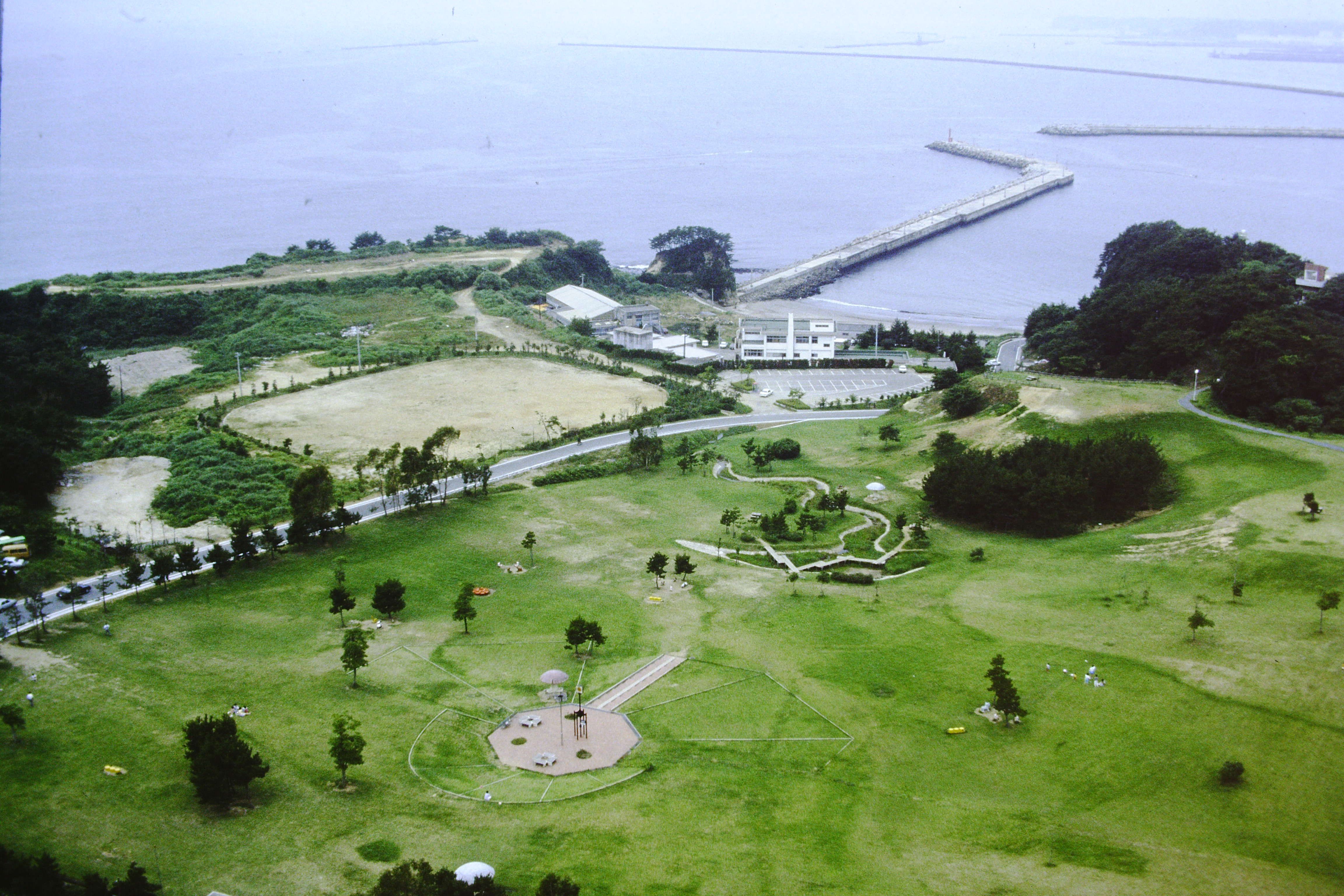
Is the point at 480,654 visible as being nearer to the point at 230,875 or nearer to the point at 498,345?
the point at 230,875

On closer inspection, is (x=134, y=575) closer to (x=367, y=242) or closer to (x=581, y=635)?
(x=581, y=635)

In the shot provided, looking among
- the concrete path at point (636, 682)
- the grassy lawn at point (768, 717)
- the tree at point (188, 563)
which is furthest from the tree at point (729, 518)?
the tree at point (188, 563)

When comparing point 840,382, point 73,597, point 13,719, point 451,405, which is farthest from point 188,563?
point 840,382

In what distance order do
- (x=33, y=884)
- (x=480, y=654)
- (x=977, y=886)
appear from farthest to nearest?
(x=480, y=654), (x=977, y=886), (x=33, y=884)

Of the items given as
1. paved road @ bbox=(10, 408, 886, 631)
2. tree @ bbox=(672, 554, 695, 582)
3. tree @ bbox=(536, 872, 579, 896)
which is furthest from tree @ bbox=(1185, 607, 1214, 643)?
paved road @ bbox=(10, 408, 886, 631)

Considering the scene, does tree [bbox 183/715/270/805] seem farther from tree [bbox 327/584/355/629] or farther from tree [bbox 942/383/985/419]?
tree [bbox 942/383/985/419]

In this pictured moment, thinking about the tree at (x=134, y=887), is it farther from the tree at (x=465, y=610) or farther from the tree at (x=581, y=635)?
the tree at (x=465, y=610)

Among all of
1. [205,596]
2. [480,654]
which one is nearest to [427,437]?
[205,596]
